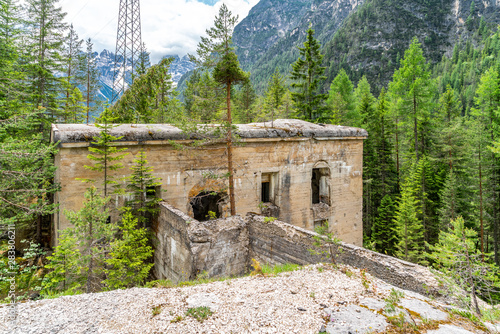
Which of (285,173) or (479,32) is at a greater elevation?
(479,32)

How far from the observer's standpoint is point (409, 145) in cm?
2714

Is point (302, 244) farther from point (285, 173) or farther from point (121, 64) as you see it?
point (121, 64)

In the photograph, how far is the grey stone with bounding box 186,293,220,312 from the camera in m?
4.38

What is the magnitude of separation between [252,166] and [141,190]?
5477 mm

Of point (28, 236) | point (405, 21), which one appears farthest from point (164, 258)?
point (405, 21)

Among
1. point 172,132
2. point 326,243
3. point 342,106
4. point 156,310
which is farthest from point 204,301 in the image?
point 342,106

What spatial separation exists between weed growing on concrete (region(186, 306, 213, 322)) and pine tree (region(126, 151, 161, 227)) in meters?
6.39

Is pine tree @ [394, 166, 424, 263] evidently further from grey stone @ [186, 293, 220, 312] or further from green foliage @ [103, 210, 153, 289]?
grey stone @ [186, 293, 220, 312]

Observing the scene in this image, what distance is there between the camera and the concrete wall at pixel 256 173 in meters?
10.1

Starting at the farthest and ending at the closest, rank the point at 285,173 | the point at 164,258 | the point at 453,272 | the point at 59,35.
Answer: the point at 59,35, the point at 285,173, the point at 164,258, the point at 453,272

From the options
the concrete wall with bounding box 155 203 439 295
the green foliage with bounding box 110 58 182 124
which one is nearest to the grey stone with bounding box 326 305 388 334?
the concrete wall with bounding box 155 203 439 295

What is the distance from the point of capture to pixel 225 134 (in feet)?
38.0

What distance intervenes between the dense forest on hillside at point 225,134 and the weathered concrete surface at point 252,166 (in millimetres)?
666

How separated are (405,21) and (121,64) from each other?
116 m
